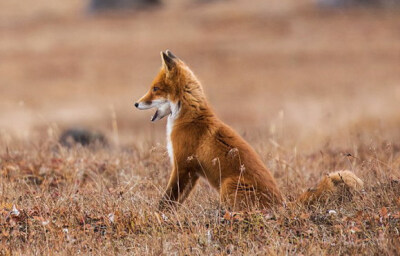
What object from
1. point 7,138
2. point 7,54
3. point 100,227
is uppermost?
point 100,227

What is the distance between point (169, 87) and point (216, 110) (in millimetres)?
11207

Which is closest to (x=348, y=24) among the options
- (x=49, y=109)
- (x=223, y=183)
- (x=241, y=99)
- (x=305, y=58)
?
(x=305, y=58)

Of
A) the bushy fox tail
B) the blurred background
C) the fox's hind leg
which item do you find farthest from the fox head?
the blurred background

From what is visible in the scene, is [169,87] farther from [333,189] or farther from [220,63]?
[220,63]

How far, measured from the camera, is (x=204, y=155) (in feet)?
22.1

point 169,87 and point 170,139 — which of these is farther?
point 169,87

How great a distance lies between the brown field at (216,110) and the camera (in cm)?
596

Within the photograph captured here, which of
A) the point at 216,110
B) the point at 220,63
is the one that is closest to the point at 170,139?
the point at 216,110

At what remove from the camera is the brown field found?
19.5 feet

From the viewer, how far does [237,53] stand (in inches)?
1454

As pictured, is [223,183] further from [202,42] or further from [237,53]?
[202,42]

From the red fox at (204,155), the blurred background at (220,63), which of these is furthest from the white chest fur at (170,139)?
the blurred background at (220,63)

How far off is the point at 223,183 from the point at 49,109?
66.9 ft

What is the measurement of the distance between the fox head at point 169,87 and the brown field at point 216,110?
1.99 feet
